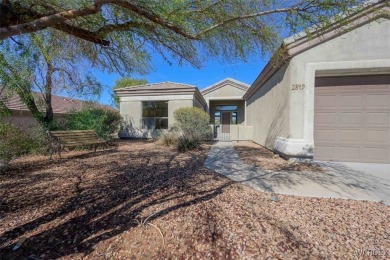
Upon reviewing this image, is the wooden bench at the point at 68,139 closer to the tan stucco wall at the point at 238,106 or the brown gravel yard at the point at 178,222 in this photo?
the brown gravel yard at the point at 178,222

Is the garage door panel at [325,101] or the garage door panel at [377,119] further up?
the garage door panel at [325,101]

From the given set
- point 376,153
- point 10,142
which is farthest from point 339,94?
point 10,142

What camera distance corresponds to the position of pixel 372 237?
2.39 metres

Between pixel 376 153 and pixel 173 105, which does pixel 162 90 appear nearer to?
pixel 173 105

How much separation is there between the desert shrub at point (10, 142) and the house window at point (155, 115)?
26.0 ft

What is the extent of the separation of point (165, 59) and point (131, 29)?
3.88 ft

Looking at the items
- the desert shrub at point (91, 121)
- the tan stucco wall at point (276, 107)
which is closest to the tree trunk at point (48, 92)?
the desert shrub at point (91, 121)

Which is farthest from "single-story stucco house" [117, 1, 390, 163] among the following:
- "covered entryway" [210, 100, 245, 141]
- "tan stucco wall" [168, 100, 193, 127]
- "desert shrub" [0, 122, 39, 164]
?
"covered entryway" [210, 100, 245, 141]

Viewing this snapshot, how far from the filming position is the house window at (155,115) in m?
14.7

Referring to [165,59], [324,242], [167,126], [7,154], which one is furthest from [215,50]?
[167,126]

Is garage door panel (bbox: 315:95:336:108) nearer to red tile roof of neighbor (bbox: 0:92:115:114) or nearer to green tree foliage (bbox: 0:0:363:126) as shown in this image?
green tree foliage (bbox: 0:0:363:126)

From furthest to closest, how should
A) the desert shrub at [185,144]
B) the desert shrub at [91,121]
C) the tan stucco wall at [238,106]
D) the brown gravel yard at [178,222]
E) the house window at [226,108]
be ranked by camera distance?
the house window at [226,108], the tan stucco wall at [238,106], the desert shrub at [91,121], the desert shrub at [185,144], the brown gravel yard at [178,222]

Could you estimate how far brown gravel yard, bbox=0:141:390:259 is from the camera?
219 cm

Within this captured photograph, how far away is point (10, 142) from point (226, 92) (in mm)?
16049
